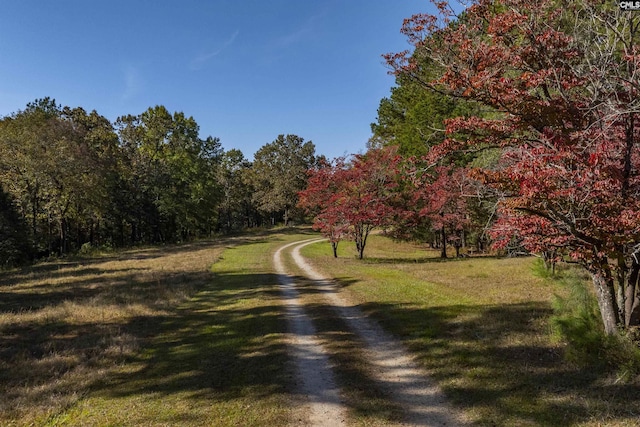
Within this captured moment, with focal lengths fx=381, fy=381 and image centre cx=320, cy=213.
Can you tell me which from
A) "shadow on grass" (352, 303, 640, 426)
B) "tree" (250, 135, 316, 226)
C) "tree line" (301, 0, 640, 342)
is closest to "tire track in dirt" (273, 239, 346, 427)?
"shadow on grass" (352, 303, 640, 426)

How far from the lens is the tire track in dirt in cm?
620

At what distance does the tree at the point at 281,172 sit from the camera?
68625mm

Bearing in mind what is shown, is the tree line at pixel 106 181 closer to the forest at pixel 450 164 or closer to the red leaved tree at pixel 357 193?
the forest at pixel 450 164

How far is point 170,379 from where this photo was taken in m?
8.03

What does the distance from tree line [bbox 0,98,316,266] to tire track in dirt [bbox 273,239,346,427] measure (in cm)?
3103

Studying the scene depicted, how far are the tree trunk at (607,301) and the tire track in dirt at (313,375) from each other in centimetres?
599

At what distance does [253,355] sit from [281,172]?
69.5m

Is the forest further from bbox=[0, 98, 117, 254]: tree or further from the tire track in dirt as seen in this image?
the tire track in dirt

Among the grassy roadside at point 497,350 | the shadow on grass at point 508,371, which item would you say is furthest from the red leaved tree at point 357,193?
the shadow on grass at point 508,371

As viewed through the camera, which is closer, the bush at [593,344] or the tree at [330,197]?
the bush at [593,344]

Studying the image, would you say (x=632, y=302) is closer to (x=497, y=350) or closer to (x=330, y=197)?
(x=497, y=350)

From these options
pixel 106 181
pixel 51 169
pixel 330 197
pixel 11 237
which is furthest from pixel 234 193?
pixel 330 197

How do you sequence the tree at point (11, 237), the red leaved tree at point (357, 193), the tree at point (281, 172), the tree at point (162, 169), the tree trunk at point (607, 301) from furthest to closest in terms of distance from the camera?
1. the tree at point (281, 172)
2. the tree at point (162, 169)
3. the tree at point (11, 237)
4. the red leaved tree at point (357, 193)
5. the tree trunk at point (607, 301)

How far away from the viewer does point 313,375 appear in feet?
25.4
